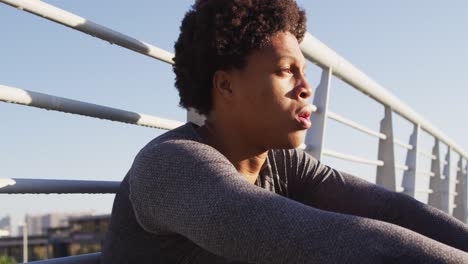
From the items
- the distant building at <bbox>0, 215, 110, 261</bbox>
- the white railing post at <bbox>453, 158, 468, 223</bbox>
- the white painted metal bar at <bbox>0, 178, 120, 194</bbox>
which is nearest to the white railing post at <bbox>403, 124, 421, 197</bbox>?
the white railing post at <bbox>453, 158, 468, 223</bbox>

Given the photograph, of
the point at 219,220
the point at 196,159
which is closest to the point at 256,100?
the point at 196,159

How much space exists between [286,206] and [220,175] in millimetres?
109

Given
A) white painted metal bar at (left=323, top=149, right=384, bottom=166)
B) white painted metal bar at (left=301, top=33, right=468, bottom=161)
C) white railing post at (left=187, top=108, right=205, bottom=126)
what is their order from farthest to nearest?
white painted metal bar at (left=323, top=149, right=384, bottom=166)
white painted metal bar at (left=301, top=33, right=468, bottom=161)
white railing post at (left=187, top=108, right=205, bottom=126)

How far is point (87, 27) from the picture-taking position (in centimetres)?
148

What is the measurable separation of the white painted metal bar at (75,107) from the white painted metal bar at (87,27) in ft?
0.51

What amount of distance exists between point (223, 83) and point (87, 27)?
38 cm

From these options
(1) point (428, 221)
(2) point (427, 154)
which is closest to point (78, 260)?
(1) point (428, 221)

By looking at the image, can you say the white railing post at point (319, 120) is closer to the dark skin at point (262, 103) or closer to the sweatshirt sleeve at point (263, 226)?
the dark skin at point (262, 103)

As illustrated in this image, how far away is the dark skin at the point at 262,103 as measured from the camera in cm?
125

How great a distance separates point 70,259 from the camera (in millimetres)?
1421

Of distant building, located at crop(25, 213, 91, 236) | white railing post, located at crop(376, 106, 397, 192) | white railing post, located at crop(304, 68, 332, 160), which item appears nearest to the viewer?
white railing post, located at crop(304, 68, 332, 160)

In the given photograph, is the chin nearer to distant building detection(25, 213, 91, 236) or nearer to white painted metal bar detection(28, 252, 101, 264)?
white painted metal bar detection(28, 252, 101, 264)

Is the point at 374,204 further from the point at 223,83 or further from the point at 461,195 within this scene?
the point at 461,195

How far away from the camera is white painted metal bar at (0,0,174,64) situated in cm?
134
